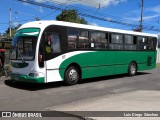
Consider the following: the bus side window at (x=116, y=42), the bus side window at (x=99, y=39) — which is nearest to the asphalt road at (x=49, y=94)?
the bus side window at (x=99, y=39)

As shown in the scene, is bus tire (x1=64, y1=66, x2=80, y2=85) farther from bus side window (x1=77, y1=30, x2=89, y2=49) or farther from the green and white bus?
bus side window (x1=77, y1=30, x2=89, y2=49)

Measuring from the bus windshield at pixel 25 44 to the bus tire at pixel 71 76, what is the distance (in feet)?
6.99

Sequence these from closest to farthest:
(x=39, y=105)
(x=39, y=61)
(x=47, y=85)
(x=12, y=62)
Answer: (x=39, y=105) → (x=39, y=61) → (x=12, y=62) → (x=47, y=85)

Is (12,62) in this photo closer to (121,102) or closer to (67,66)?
(67,66)

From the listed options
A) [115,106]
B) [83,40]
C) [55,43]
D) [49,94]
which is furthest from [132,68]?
[115,106]

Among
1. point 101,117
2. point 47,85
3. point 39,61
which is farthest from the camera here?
point 47,85

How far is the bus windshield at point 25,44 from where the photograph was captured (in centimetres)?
1303

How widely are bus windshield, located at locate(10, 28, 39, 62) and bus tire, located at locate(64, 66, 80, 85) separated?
2.13 meters

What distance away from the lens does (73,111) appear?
8.83 metres

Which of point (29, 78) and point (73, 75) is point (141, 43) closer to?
point (73, 75)

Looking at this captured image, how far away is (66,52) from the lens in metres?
14.2

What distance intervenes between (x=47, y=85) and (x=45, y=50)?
231 cm

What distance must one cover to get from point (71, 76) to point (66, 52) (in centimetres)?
120

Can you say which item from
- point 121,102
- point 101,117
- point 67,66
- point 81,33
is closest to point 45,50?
point 67,66
